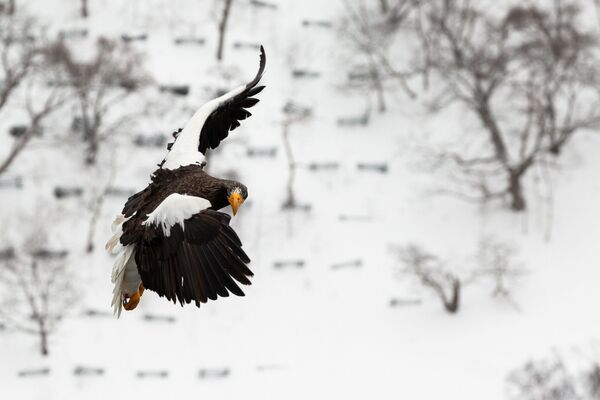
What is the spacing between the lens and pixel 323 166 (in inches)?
2009

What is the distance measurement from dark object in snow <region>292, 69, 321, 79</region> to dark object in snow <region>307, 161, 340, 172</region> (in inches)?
237

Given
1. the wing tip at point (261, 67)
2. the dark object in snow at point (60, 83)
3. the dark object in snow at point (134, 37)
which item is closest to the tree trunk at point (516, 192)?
the dark object in snow at point (60, 83)

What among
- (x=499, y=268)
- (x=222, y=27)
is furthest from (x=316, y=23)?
(x=499, y=268)

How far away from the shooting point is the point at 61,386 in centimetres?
4125

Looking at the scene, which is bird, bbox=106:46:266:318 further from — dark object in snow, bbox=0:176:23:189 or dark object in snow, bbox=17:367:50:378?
dark object in snow, bbox=0:176:23:189

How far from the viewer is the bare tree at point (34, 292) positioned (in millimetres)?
43062

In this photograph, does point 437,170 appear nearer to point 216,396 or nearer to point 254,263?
A: point 254,263

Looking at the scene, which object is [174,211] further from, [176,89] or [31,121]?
[176,89]

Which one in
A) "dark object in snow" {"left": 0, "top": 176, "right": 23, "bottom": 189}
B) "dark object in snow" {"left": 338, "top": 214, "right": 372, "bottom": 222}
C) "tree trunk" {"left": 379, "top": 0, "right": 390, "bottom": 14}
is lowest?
"dark object in snow" {"left": 338, "top": 214, "right": 372, "bottom": 222}

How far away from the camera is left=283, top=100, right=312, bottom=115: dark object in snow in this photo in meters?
53.6

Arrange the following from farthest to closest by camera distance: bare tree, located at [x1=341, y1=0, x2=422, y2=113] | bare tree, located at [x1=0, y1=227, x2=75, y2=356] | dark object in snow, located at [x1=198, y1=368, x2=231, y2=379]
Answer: bare tree, located at [x1=341, y1=0, x2=422, y2=113] < bare tree, located at [x1=0, y1=227, x2=75, y2=356] < dark object in snow, located at [x1=198, y1=368, x2=231, y2=379]

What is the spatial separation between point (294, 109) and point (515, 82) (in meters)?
9.45

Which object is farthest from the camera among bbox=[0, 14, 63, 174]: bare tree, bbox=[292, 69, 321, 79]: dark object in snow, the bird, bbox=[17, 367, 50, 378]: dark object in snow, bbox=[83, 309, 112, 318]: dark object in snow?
bbox=[292, 69, 321, 79]: dark object in snow

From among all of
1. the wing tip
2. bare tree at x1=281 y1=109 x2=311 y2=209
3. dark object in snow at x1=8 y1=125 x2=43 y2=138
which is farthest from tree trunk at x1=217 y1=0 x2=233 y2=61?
the wing tip
